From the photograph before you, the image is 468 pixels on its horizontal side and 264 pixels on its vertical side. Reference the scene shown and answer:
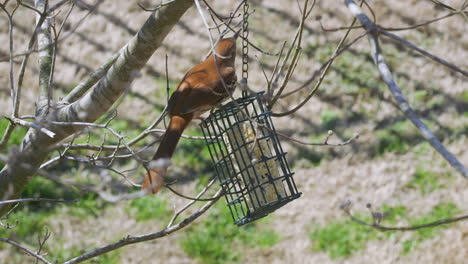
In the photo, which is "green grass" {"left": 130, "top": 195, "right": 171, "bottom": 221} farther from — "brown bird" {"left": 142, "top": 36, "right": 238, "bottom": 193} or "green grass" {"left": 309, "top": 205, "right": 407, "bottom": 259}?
"brown bird" {"left": 142, "top": 36, "right": 238, "bottom": 193}

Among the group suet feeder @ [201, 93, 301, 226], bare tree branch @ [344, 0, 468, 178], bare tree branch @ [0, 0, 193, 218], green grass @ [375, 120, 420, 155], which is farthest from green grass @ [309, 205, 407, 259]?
bare tree branch @ [344, 0, 468, 178]

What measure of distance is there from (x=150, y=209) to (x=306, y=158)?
162 cm

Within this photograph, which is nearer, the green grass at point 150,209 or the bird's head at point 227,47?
the bird's head at point 227,47

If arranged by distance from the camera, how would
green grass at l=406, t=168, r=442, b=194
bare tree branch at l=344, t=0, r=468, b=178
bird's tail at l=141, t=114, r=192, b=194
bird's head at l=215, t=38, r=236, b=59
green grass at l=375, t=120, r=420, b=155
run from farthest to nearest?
green grass at l=375, t=120, r=420, b=155 < green grass at l=406, t=168, r=442, b=194 < bird's head at l=215, t=38, r=236, b=59 < bird's tail at l=141, t=114, r=192, b=194 < bare tree branch at l=344, t=0, r=468, b=178

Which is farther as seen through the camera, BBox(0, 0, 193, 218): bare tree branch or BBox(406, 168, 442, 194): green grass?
BBox(406, 168, 442, 194): green grass

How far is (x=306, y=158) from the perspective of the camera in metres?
6.52

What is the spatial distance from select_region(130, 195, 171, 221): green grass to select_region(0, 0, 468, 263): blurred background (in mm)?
10

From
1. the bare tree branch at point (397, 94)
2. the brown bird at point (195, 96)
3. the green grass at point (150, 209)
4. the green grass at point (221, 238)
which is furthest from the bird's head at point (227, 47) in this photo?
the green grass at point (150, 209)

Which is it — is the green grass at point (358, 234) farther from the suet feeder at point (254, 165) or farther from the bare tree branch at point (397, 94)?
the bare tree branch at point (397, 94)

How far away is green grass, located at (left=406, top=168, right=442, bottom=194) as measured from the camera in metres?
6.15

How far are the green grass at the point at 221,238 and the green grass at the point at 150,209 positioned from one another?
0.30m

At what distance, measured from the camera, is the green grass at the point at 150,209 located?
19.5 ft

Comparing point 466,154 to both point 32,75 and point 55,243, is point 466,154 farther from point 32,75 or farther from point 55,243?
point 32,75

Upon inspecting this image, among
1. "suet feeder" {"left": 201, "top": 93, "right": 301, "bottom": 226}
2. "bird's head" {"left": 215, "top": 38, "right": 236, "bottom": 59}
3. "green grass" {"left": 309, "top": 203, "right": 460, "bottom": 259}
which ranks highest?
"bird's head" {"left": 215, "top": 38, "right": 236, "bottom": 59}
